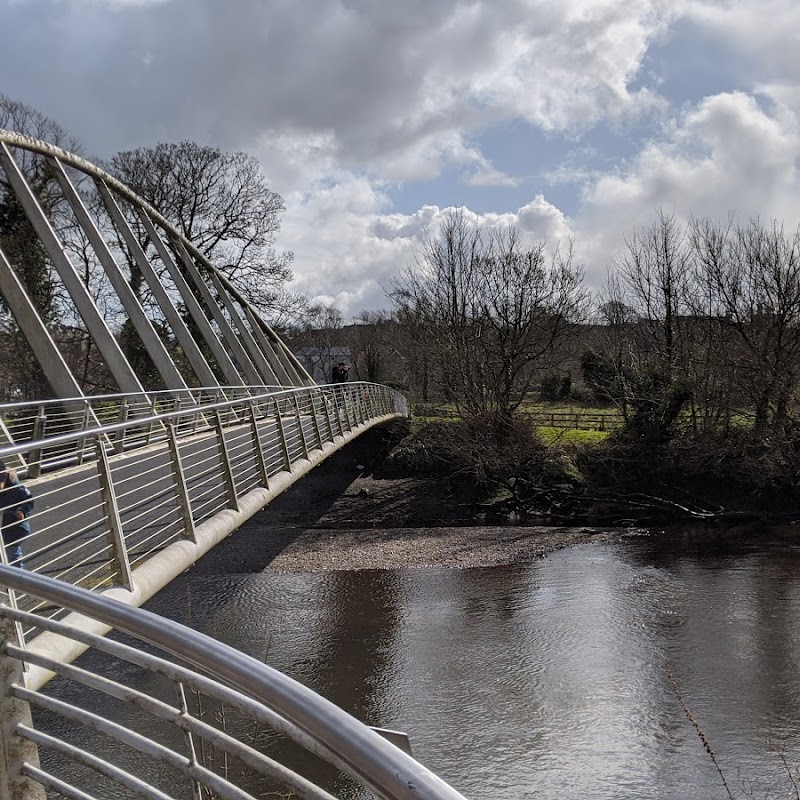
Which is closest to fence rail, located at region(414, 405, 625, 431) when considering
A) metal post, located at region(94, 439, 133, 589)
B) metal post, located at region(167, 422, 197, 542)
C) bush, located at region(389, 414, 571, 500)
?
bush, located at region(389, 414, 571, 500)

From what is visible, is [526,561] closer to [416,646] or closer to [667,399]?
[416,646]

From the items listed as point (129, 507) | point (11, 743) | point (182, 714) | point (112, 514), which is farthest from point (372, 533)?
point (182, 714)

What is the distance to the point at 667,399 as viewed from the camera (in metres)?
28.0

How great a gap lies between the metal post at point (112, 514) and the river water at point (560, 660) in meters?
4.15

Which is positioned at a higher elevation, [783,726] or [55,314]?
[55,314]

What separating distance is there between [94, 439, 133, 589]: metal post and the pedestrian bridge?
1 centimetres

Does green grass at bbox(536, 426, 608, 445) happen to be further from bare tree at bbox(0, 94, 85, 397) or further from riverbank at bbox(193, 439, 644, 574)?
bare tree at bbox(0, 94, 85, 397)

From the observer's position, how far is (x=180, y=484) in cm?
683

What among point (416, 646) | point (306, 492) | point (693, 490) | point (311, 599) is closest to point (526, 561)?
point (311, 599)

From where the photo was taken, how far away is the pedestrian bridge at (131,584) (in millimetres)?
1869

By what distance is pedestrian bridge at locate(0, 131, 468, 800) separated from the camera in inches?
73.6

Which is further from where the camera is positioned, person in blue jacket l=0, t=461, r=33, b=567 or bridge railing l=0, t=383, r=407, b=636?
person in blue jacket l=0, t=461, r=33, b=567

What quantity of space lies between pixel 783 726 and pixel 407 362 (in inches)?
1196

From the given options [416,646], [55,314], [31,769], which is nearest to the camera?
[31,769]
